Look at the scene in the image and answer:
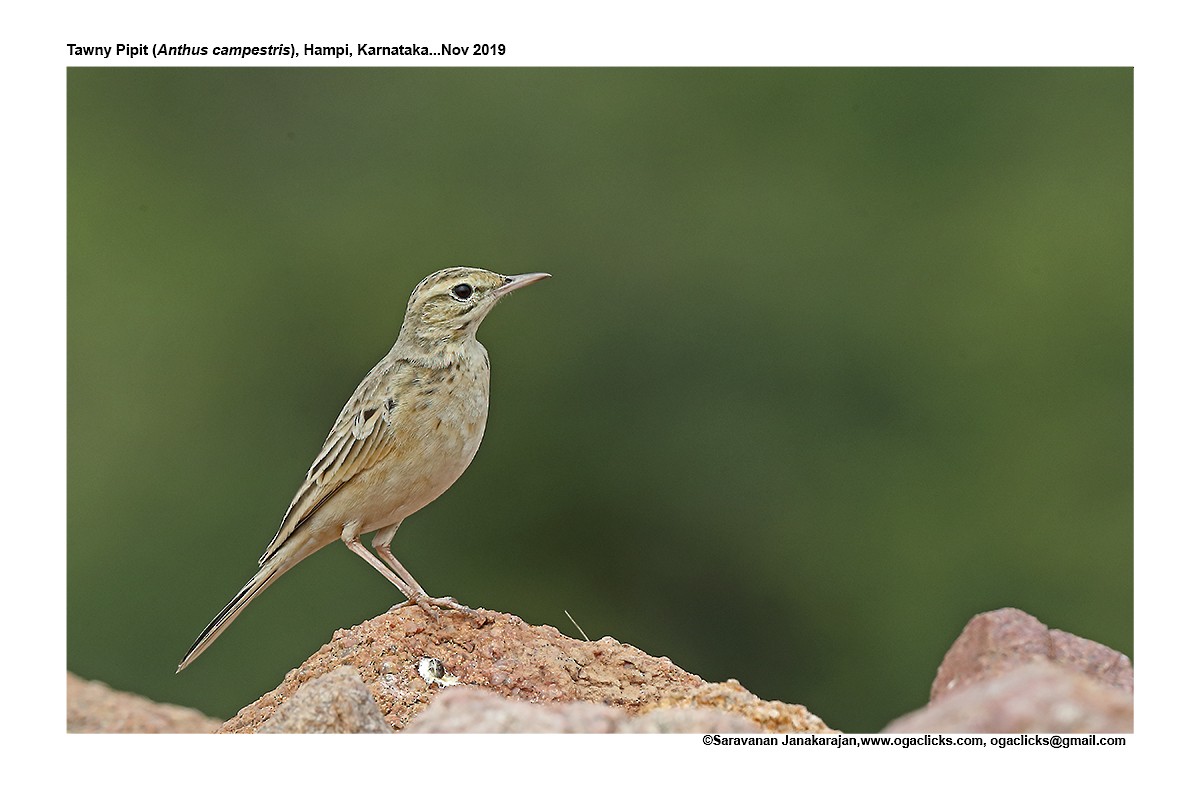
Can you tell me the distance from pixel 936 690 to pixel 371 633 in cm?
266

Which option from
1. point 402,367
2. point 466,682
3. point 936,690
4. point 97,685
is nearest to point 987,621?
point 936,690

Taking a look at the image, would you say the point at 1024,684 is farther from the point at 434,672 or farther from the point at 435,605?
the point at 435,605

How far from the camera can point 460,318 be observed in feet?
23.5

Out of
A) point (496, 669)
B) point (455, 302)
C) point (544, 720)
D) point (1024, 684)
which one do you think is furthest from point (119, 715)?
point (1024, 684)

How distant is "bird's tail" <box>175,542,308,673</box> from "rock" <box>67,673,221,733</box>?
53 centimetres

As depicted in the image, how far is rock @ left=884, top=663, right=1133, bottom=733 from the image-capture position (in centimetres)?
425

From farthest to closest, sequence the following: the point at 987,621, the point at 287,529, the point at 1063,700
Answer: the point at 287,529, the point at 987,621, the point at 1063,700

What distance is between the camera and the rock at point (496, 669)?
579cm

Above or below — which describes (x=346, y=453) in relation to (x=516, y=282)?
below

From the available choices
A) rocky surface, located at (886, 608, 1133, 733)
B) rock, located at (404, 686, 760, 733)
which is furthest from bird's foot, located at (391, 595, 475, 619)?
rocky surface, located at (886, 608, 1133, 733)

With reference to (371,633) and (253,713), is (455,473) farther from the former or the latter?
(253,713)

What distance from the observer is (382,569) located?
7.03 m

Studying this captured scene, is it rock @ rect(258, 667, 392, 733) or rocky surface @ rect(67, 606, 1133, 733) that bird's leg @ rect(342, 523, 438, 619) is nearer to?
rocky surface @ rect(67, 606, 1133, 733)

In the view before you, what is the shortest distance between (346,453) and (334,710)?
2304 millimetres
